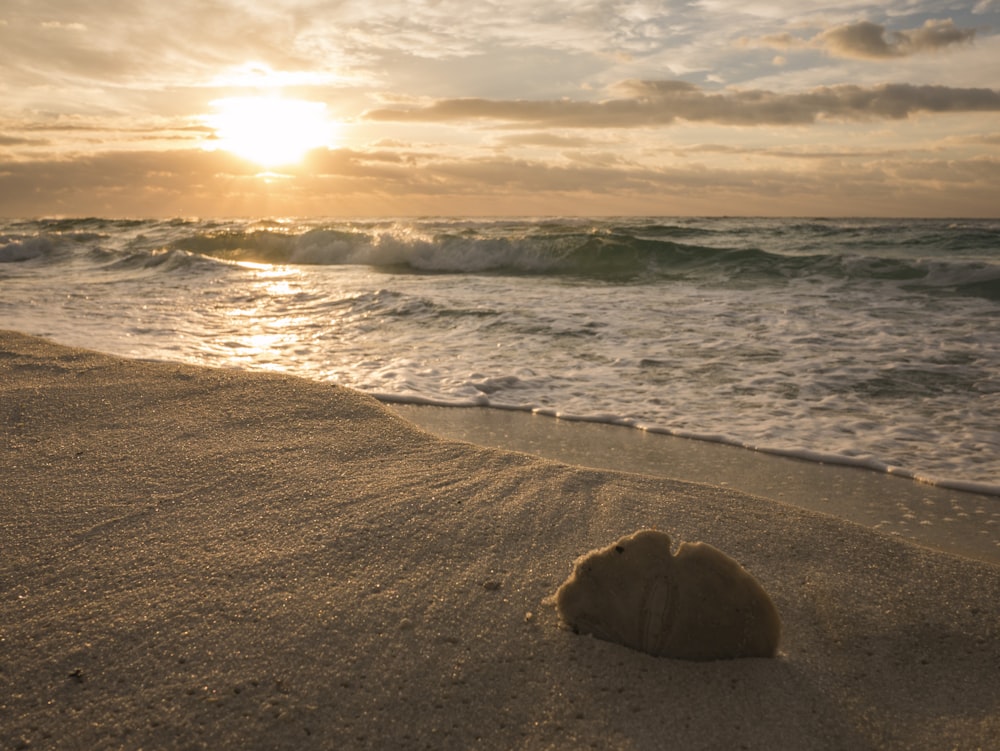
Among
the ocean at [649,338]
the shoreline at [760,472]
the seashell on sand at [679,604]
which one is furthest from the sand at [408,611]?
the ocean at [649,338]

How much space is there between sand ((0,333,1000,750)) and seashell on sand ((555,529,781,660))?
0.14ft

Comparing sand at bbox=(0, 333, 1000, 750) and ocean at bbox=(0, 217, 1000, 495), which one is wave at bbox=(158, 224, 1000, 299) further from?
sand at bbox=(0, 333, 1000, 750)

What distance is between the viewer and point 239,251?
817 inches

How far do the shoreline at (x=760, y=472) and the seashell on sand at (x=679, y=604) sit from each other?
1.38 metres

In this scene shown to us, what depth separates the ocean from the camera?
14.4 feet

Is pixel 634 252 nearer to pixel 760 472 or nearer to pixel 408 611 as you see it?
pixel 760 472

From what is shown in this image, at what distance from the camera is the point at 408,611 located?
6.51 feet

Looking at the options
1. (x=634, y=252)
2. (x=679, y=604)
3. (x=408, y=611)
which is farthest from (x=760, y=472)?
(x=634, y=252)

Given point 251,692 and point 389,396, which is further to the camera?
point 389,396

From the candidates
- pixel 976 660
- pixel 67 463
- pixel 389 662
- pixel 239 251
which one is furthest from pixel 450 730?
pixel 239 251

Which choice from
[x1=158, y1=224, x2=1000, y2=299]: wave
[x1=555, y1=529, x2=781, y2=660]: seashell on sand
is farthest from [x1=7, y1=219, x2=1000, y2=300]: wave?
[x1=555, y1=529, x2=781, y2=660]: seashell on sand

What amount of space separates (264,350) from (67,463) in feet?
11.0

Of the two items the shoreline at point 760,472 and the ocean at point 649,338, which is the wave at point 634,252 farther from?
the shoreline at point 760,472

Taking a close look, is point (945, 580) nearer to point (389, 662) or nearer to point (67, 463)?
point (389, 662)
